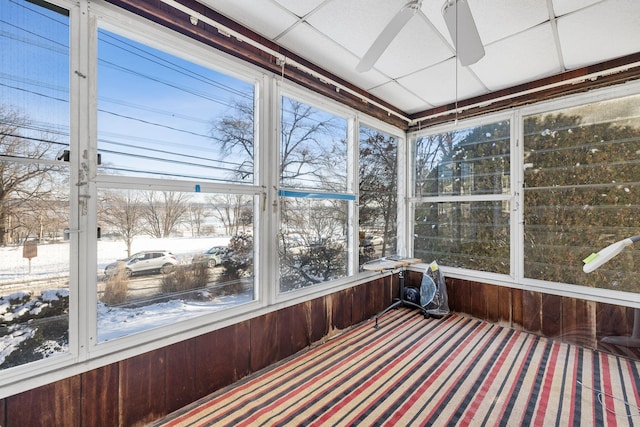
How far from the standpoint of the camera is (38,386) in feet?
4.38

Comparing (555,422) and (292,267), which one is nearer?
(555,422)

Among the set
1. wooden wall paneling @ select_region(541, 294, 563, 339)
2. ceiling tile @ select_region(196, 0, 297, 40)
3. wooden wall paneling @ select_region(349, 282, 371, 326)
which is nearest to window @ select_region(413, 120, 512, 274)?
wooden wall paneling @ select_region(541, 294, 563, 339)

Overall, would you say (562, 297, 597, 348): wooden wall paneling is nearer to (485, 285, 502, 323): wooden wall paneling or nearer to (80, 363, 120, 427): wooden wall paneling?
(485, 285, 502, 323): wooden wall paneling

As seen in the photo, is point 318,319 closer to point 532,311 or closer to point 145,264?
point 145,264

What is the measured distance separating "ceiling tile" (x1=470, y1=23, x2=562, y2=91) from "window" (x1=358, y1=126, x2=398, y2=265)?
1.26m

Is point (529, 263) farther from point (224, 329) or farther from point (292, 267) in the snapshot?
point (224, 329)

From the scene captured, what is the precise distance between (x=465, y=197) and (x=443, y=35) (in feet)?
6.49

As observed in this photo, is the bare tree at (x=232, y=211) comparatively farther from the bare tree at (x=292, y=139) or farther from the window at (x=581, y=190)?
the window at (x=581, y=190)

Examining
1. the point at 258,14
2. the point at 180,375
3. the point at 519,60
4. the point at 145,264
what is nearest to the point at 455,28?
the point at 258,14

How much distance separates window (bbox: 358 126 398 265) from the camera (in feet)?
10.9

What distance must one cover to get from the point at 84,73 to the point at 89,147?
1.30 feet

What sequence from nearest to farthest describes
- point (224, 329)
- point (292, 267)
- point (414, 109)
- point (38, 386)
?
point (38, 386)
point (224, 329)
point (292, 267)
point (414, 109)

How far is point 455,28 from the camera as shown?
1.55 m

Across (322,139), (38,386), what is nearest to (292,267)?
(322,139)
